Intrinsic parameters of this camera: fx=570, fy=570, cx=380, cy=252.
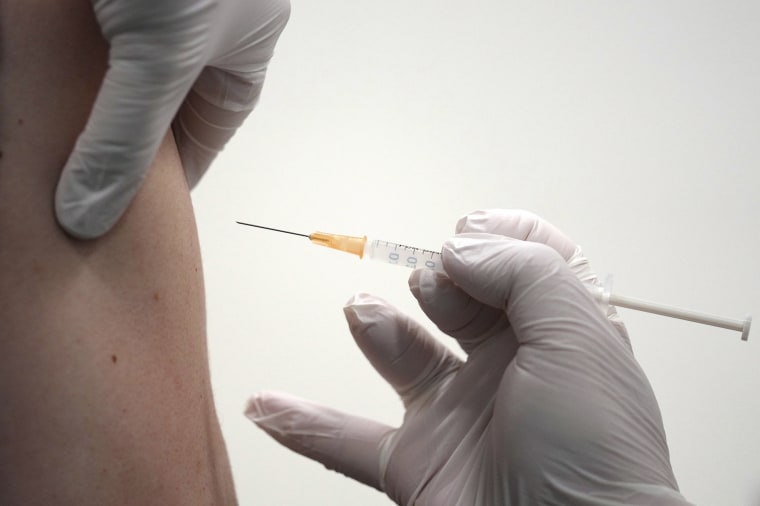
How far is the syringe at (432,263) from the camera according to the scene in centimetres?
97

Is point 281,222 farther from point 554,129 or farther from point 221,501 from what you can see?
point 221,501

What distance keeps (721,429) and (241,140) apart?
1.69m

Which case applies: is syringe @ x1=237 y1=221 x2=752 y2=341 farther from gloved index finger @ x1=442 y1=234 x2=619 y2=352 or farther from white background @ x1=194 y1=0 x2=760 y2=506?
white background @ x1=194 y1=0 x2=760 y2=506

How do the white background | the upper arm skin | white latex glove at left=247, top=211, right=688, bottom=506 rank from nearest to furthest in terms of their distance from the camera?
the upper arm skin → white latex glove at left=247, top=211, right=688, bottom=506 → the white background

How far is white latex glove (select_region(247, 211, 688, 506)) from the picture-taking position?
888 mm

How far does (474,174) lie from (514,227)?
2.13 feet

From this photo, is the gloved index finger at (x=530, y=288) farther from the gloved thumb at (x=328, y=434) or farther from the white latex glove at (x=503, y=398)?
the gloved thumb at (x=328, y=434)

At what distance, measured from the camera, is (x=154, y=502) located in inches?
27.8

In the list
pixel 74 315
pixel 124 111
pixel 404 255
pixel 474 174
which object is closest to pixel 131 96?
pixel 124 111

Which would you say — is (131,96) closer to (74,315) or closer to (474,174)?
(74,315)

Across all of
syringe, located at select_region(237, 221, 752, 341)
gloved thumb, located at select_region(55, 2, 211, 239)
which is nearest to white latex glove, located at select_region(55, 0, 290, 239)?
gloved thumb, located at select_region(55, 2, 211, 239)

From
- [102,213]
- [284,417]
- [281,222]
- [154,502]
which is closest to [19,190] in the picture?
[102,213]

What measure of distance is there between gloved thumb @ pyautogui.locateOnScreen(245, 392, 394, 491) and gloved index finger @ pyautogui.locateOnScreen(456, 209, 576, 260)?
1.49ft

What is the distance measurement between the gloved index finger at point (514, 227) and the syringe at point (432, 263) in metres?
0.12
